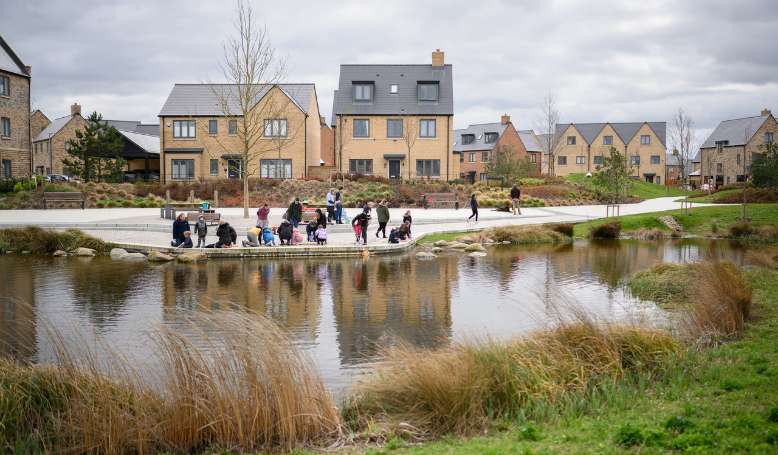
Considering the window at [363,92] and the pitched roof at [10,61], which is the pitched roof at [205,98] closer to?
the window at [363,92]

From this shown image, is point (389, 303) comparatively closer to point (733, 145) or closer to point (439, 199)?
point (439, 199)

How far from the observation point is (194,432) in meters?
7.00

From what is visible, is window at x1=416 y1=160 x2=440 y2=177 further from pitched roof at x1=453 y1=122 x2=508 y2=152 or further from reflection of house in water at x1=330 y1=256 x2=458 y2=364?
reflection of house in water at x1=330 y1=256 x2=458 y2=364

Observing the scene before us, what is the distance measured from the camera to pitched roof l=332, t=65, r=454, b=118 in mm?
54312

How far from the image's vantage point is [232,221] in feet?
100

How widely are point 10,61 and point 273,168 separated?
2057 centimetres

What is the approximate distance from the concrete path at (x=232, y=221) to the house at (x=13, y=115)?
13.6 meters

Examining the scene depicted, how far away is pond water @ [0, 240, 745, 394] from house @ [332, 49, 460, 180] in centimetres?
3015

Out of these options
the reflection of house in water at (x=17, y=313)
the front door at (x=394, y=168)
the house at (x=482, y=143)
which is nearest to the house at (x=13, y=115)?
the front door at (x=394, y=168)

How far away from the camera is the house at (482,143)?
79.0 metres

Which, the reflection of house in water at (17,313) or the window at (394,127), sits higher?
the window at (394,127)

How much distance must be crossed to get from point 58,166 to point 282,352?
75943 millimetres

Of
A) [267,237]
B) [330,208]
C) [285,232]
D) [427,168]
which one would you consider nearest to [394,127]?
[427,168]

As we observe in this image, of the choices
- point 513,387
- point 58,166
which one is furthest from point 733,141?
point 513,387
